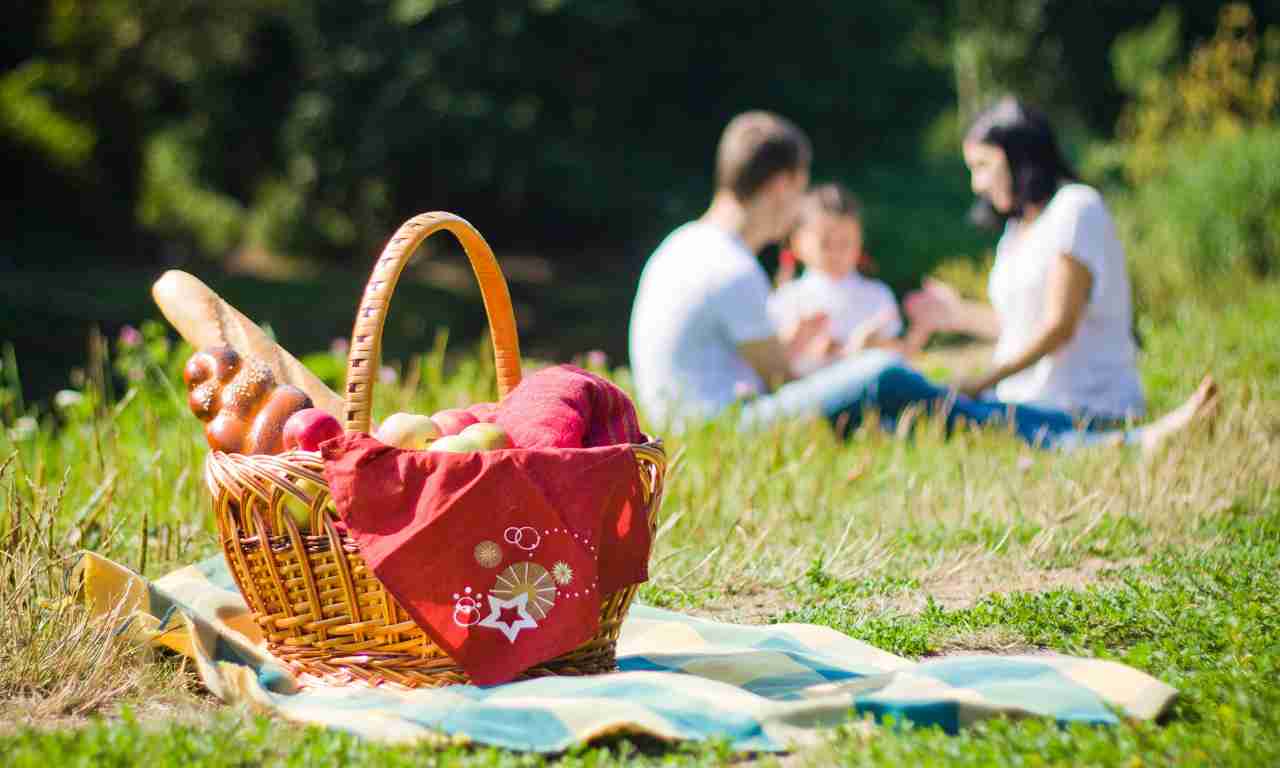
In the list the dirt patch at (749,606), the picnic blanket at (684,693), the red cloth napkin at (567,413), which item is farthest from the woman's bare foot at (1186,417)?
the red cloth napkin at (567,413)

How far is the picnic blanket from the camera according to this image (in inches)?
92.0

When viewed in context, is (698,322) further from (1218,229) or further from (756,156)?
(1218,229)

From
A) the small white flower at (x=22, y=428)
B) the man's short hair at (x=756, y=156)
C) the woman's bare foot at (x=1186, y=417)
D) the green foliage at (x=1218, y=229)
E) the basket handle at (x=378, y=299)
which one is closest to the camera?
the basket handle at (x=378, y=299)

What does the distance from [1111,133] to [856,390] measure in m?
19.2

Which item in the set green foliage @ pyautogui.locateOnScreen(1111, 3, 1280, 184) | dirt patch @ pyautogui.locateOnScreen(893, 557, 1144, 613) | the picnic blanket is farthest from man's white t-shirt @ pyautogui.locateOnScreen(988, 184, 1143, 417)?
green foliage @ pyautogui.locateOnScreen(1111, 3, 1280, 184)

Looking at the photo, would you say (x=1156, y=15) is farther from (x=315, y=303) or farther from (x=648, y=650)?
(x=648, y=650)

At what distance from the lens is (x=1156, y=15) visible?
22516 millimetres

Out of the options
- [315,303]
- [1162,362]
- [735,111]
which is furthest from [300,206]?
[1162,362]

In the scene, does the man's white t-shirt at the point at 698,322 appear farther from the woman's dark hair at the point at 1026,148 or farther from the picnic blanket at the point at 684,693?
the picnic blanket at the point at 684,693

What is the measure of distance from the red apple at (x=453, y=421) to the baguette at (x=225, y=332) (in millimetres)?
363

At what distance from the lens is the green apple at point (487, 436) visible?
8.65ft

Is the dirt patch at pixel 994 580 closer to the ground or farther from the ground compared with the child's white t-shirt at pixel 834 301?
closer to the ground

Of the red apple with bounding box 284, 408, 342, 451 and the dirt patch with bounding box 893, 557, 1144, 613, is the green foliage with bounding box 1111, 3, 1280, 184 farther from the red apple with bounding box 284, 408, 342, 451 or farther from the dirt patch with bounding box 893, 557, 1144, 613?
the red apple with bounding box 284, 408, 342, 451

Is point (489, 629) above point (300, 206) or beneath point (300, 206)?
beneath
